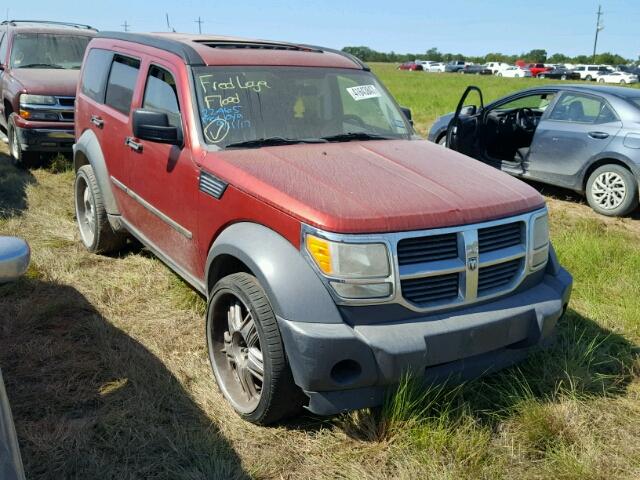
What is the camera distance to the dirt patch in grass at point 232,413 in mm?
2939

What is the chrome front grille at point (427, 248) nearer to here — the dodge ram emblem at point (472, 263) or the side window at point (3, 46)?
the dodge ram emblem at point (472, 263)

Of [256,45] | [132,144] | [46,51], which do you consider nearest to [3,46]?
[46,51]

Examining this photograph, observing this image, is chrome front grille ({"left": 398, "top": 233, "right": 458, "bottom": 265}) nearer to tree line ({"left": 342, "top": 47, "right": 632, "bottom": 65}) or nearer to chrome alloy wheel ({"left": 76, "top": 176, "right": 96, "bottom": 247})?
chrome alloy wheel ({"left": 76, "top": 176, "right": 96, "bottom": 247})

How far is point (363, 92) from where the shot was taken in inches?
180

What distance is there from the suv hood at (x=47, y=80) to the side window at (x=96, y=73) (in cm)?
303

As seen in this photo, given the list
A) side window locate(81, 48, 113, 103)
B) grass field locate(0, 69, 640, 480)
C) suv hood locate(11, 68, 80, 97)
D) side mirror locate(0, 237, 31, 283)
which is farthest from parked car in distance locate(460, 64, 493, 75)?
side mirror locate(0, 237, 31, 283)

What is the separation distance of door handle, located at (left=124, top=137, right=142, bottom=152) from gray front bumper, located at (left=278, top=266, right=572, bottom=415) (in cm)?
219

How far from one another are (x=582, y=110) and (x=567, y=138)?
40cm

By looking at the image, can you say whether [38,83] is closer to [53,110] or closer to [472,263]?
[53,110]

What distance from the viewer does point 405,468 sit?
9.52 feet

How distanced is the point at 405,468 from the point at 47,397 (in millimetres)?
1954

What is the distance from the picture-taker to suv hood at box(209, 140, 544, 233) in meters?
2.90

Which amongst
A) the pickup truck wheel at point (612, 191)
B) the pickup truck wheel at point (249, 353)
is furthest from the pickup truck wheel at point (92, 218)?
the pickup truck wheel at point (612, 191)

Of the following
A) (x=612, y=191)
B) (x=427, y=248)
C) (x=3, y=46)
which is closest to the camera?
(x=427, y=248)
